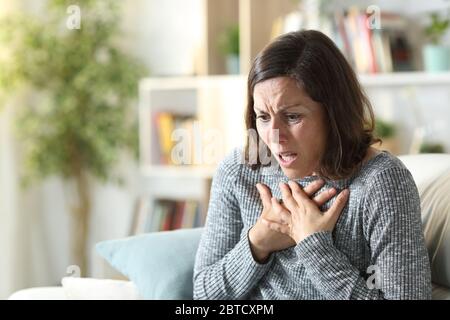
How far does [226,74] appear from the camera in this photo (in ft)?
10.0

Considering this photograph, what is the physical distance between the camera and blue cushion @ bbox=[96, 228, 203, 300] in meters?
1.53

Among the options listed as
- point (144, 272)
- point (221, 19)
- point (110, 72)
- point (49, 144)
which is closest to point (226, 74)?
point (221, 19)

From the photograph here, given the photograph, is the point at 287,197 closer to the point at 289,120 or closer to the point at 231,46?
the point at 289,120

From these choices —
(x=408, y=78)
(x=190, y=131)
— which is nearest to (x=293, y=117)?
(x=408, y=78)

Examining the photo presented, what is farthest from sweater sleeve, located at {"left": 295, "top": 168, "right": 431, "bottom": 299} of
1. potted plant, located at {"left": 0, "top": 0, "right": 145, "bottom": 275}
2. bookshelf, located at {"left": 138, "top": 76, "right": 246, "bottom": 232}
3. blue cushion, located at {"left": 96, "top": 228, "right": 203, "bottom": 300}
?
potted plant, located at {"left": 0, "top": 0, "right": 145, "bottom": 275}

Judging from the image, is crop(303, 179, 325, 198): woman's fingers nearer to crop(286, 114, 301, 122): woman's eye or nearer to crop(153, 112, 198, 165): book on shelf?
crop(286, 114, 301, 122): woman's eye

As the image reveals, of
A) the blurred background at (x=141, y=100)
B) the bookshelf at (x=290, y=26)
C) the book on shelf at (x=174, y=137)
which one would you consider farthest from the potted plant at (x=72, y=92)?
the bookshelf at (x=290, y=26)

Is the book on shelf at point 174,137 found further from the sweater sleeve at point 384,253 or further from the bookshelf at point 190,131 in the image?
the sweater sleeve at point 384,253

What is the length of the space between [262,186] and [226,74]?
1.71 metres

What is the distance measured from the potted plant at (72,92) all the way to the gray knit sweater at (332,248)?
189 cm

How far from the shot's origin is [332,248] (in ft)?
4.08

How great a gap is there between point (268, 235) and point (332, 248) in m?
0.13

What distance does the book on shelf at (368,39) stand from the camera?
268 cm

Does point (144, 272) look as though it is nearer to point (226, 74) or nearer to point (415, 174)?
point (415, 174)
